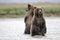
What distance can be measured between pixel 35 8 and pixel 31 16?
60cm

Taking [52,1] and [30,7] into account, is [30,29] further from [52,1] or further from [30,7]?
[52,1]

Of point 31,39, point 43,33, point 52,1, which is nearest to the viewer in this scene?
point 31,39

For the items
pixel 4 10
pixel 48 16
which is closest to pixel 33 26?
pixel 48 16

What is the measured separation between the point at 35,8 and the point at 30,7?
583 millimetres

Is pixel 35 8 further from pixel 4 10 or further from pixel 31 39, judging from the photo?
A: pixel 4 10

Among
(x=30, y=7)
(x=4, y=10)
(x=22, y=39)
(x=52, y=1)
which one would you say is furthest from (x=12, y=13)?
(x=22, y=39)

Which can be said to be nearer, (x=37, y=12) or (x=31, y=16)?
(x=37, y=12)

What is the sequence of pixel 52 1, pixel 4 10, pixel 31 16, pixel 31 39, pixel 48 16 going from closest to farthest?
pixel 31 39 < pixel 31 16 < pixel 48 16 < pixel 4 10 < pixel 52 1

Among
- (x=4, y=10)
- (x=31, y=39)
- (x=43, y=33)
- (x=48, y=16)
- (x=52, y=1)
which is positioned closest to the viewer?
(x=31, y=39)

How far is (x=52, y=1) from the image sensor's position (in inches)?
1027

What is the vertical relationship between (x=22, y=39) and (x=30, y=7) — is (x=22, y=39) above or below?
below

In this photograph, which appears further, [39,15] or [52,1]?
[52,1]

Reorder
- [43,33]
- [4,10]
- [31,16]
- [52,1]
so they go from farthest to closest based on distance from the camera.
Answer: [52,1] < [4,10] < [31,16] < [43,33]

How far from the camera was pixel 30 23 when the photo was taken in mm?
10500
